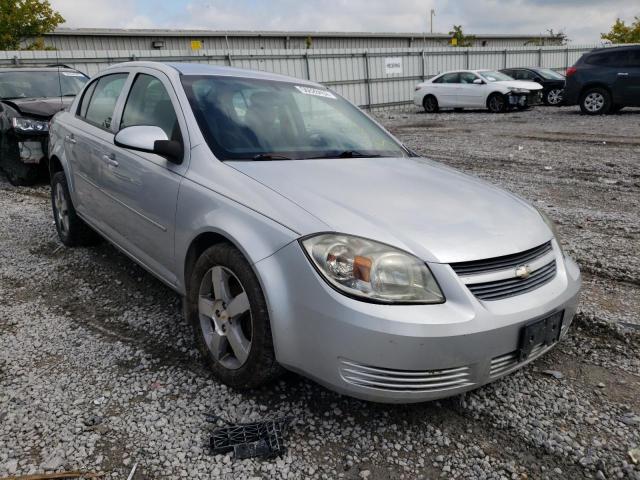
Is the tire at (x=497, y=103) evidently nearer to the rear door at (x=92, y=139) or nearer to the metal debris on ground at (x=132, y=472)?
the rear door at (x=92, y=139)

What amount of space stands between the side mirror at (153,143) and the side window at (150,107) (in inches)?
4.1

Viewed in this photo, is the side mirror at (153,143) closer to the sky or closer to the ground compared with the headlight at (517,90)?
closer to the ground

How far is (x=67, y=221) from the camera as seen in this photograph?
4812mm

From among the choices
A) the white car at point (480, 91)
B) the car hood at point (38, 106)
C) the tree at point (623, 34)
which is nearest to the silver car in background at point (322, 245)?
the car hood at point (38, 106)

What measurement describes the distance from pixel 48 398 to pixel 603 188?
6.53 m

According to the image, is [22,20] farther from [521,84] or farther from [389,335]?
[389,335]

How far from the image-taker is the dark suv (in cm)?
1393

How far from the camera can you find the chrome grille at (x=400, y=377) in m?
2.10

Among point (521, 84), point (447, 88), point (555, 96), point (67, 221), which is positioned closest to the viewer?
point (67, 221)

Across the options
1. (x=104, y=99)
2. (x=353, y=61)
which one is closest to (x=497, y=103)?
(x=353, y=61)

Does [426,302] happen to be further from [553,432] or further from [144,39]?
[144,39]

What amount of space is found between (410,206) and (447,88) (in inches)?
674

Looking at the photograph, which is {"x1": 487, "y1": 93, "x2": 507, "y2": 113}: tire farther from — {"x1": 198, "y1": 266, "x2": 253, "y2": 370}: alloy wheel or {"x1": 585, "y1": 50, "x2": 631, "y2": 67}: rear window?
{"x1": 198, "y1": 266, "x2": 253, "y2": 370}: alloy wheel

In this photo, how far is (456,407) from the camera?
2508 millimetres
